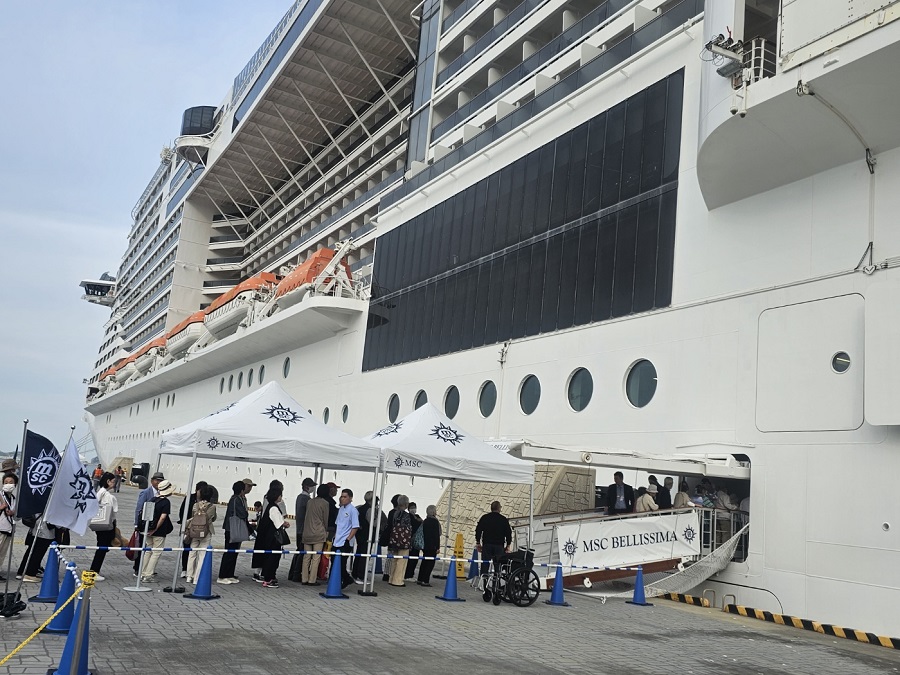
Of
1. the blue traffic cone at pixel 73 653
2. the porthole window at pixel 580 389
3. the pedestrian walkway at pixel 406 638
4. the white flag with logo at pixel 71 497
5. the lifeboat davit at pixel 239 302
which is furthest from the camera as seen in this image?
the lifeboat davit at pixel 239 302

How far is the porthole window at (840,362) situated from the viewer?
13445 millimetres

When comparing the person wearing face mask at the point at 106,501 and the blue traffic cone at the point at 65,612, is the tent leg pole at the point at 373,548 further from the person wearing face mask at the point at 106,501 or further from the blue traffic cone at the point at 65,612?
the blue traffic cone at the point at 65,612

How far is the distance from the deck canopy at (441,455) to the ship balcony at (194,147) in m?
55.6

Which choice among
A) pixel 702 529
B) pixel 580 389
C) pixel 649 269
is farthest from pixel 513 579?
pixel 649 269

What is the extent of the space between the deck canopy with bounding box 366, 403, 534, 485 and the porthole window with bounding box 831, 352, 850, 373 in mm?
5213

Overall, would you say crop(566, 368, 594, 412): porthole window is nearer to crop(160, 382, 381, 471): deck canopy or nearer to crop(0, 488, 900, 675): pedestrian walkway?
crop(0, 488, 900, 675): pedestrian walkway

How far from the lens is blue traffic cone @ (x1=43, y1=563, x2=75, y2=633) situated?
26.3ft

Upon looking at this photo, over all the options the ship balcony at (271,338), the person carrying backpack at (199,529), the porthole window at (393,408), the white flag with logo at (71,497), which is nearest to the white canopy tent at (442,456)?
the person carrying backpack at (199,529)

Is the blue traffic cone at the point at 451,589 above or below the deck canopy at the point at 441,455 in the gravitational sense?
below

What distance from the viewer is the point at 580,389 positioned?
64.8 ft

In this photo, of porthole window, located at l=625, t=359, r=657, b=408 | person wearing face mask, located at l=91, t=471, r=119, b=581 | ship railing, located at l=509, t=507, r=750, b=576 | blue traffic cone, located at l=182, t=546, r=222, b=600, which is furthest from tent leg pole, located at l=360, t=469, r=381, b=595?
porthole window, located at l=625, t=359, r=657, b=408

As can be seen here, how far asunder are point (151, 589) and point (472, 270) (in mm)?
15825

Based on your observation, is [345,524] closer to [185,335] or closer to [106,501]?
[106,501]

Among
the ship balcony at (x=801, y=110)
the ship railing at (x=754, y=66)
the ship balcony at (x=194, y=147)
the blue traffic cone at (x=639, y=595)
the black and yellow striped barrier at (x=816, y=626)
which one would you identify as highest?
Result: the ship balcony at (x=194, y=147)
